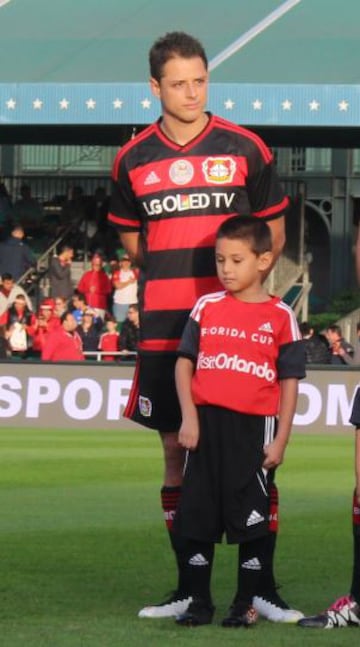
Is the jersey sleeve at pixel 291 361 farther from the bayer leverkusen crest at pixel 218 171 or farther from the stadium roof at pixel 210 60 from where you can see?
the stadium roof at pixel 210 60

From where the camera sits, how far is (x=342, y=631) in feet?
21.0

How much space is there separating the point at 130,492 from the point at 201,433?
5947 millimetres

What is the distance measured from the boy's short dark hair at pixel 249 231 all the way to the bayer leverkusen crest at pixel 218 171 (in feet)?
0.97

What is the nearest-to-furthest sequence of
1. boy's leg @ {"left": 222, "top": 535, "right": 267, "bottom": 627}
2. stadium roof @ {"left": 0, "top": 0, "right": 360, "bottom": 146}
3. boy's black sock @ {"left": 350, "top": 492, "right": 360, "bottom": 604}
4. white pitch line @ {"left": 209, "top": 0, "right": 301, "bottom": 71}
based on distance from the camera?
1. boy's black sock @ {"left": 350, "top": 492, "right": 360, "bottom": 604}
2. boy's leg @ {"left": 222, "top": 535, "right": 267, "bottom": 627}
3. stadium roof @ {"left": 0, "top": 0, "right": 360, "bottom": 146}
4. white pitch line @ {"left": 209, "top": 0, "right": 301, "bottom": 71}

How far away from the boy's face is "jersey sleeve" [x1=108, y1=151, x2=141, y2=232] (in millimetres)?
647

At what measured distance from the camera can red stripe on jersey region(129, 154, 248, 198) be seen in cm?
689

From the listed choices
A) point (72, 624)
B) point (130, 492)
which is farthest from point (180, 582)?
point (130, 492)

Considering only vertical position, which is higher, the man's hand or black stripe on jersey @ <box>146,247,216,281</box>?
black stripe on jersey @ <box>146,247,216,281</box>

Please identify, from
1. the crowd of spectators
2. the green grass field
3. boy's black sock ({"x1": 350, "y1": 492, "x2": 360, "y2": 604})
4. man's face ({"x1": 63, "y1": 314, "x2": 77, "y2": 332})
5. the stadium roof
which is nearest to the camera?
the green grass field

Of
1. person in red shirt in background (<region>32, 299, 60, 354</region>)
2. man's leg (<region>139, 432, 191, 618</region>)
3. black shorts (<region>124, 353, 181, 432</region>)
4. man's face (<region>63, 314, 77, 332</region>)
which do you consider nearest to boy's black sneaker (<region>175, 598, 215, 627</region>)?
man's leg (<region>139, 432, 191, 618</region>)

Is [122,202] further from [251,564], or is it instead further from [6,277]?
[6,277]

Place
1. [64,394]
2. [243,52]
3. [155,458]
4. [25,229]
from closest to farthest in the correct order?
[155,458]
[64,394]
[243,52]
[25,229]

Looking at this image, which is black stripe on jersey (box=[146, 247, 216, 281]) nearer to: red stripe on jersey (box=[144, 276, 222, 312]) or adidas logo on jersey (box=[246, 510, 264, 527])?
red stripe on jersey (box=[144, 276, 222, 312])

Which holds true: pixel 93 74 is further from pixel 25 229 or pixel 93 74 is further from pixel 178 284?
pixel 178 284
